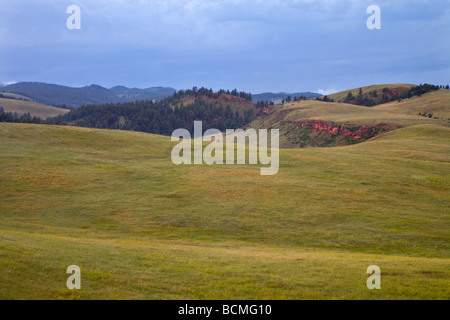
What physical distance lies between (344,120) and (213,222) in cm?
9382

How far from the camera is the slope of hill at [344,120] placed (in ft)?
336

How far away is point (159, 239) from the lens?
27.2 m

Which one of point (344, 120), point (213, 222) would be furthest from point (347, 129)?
point (213, 222)

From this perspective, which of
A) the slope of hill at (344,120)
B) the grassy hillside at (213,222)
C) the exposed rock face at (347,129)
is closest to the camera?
the grassy hillside at (213,222)

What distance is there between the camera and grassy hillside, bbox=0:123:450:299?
51.3 feet

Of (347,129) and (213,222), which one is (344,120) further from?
(213,222)

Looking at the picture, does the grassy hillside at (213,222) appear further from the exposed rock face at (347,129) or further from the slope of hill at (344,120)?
the slope of hill at (344,120)

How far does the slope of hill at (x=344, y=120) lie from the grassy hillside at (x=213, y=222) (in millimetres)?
39049

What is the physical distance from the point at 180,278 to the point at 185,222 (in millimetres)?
14755

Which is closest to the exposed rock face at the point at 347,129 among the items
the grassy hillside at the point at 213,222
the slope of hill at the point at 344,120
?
the slope of hill at the point at 344,120

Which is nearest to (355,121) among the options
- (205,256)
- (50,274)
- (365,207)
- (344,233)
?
(365,207)

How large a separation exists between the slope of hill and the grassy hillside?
39049mm

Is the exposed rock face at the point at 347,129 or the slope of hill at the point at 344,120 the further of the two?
the slope of hill at the point at 344,120

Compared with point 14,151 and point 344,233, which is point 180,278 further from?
point 14,151
